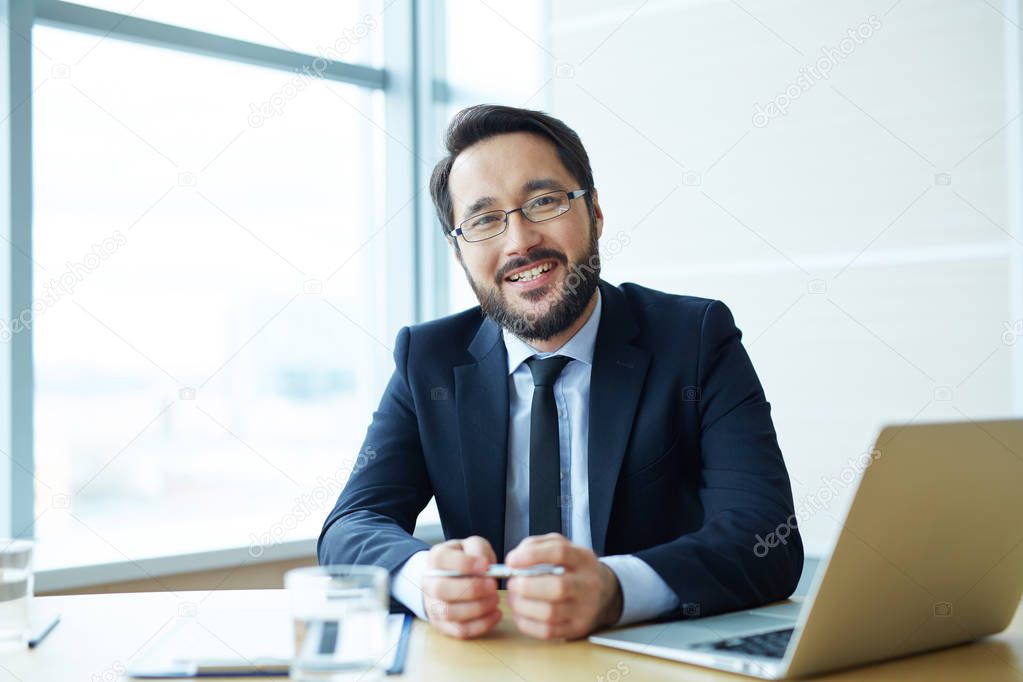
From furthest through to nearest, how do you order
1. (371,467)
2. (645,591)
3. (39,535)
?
(39,535) → (371,467) → (645,591)

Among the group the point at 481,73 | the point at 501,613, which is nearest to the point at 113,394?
the point at 481,73

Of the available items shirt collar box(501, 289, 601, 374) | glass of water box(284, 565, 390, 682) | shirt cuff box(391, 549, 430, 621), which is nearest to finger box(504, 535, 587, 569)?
shirt cuff box(391, 549, 430, 621)

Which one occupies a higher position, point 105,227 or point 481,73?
point 481,73

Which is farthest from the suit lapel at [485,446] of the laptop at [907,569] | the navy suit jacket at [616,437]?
the laptop at [907,569]

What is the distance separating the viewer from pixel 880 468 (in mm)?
940

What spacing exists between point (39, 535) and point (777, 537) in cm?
241

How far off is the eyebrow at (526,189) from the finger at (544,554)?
93 centimetres

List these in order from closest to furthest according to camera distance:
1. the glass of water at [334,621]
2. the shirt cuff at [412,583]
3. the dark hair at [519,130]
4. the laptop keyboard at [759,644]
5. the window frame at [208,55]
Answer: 1. the glass of water at [334,621]
2. the laptop keyboard at [759,644]
3. the shirt cuff at [412,583]
4. the dark hair at [519,130]
5. the window frame at [208,55]

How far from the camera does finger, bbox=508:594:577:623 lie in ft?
3.91

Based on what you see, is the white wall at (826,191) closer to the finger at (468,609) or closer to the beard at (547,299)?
the beard at (547,299)

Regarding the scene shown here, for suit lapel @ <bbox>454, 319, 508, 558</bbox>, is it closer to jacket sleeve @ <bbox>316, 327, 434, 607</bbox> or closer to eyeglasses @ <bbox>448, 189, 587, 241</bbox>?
jacket sleeve @ <bbox>316, 327, 434, 607</bbox>

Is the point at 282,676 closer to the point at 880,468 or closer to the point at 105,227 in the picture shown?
the point at 880,468

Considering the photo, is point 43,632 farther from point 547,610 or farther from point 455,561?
point 547,610

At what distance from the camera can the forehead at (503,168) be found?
2.01 m
